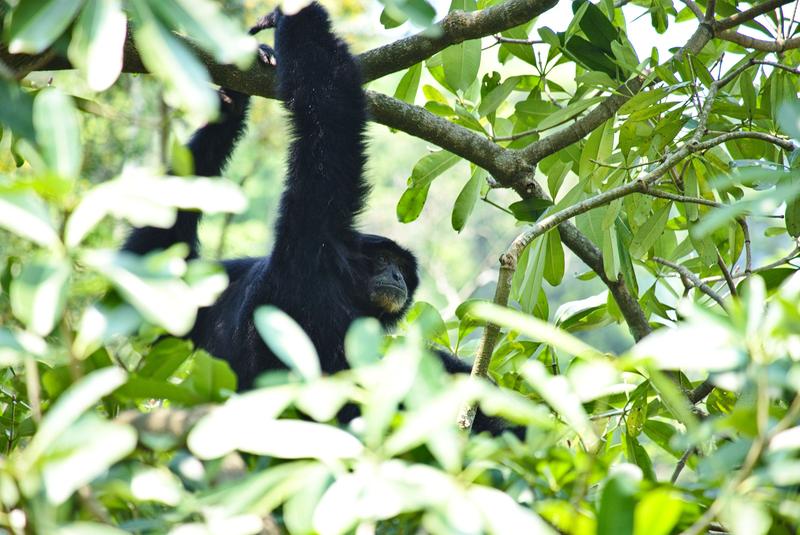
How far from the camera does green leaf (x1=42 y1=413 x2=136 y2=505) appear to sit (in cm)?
132

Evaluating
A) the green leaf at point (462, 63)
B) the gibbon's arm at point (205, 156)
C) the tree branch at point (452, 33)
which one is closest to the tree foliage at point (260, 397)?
the tree branch at point (452, 33)

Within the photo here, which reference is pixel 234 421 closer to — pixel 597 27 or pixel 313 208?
pixel 313 208

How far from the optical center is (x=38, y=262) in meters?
1.48

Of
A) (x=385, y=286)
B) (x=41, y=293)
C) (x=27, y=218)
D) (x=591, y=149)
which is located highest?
(x=27, y=218)

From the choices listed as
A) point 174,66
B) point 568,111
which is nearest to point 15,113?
point 174,66

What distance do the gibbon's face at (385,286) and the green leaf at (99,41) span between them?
4.20m

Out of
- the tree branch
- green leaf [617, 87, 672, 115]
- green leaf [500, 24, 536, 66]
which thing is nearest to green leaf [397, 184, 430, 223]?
the tree branch

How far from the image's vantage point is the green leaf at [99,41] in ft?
5.24

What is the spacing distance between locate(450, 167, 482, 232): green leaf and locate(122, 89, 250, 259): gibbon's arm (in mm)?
1667

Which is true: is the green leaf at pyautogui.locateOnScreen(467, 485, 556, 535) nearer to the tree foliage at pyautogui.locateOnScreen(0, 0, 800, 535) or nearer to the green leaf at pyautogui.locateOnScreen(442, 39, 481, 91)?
the tree foliage at pyautogui.locateOnScreen(0, 0, 800, 535)

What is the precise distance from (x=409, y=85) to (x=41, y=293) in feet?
13.0

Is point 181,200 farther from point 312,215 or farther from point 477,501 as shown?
point 312,215

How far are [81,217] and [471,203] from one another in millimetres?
3767

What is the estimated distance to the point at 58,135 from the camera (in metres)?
1.57
